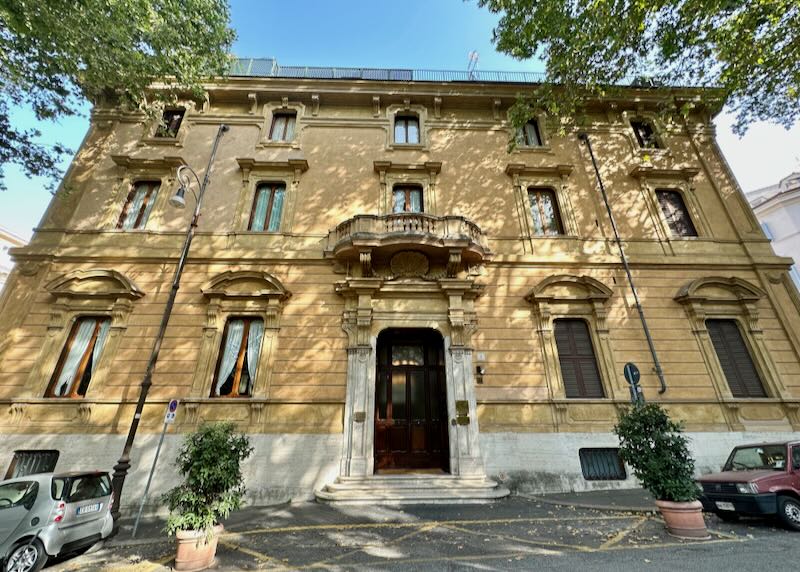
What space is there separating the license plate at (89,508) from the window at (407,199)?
34.7ft

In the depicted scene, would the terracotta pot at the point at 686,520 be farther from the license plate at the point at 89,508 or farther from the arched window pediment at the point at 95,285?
the arched window pediment at the point at 95,285

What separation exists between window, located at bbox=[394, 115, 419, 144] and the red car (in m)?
13.3

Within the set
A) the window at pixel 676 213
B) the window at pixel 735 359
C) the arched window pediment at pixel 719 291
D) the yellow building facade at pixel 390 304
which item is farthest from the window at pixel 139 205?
the window at pixel 735 359

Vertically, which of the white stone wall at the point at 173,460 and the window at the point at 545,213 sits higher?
the window at the point at 545,213

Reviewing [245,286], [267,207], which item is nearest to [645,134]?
[267,207]

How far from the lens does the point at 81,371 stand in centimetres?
973

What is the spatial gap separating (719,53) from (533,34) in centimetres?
526

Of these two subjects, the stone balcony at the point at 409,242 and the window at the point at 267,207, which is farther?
the window at the point at 267,207

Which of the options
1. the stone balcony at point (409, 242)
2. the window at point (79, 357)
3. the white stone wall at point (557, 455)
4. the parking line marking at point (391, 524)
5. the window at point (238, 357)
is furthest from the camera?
the stone balcony at point (409, 242)

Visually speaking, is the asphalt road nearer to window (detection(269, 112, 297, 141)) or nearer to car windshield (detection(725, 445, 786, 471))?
car windshield (detection(725, 445, 786, 471))

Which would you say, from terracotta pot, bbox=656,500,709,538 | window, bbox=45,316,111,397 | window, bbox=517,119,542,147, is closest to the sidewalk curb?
terracotta pot, bbox=656,500,709,538

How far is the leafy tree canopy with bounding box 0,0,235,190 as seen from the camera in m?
9.20

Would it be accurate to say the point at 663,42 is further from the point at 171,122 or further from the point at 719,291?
the point at 171,122

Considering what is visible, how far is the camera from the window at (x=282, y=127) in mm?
13875
